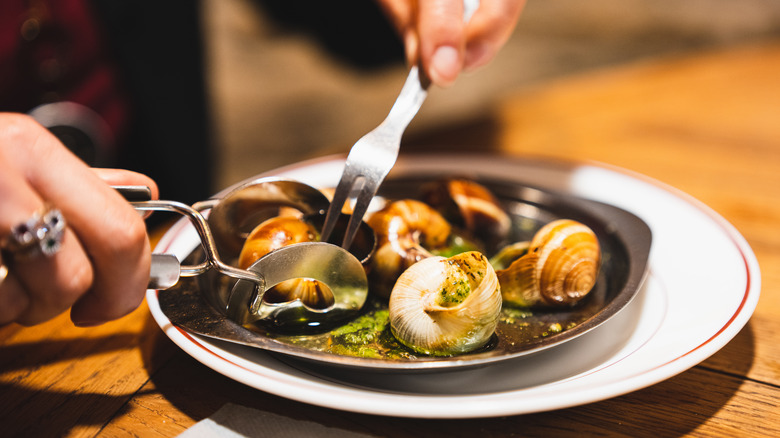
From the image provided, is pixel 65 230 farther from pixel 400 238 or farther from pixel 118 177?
pixel 400 238

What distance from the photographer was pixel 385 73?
2496 mm

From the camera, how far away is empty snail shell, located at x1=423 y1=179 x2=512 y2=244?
26.1 inches

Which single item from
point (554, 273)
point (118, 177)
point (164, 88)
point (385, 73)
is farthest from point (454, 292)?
point (385, 73)

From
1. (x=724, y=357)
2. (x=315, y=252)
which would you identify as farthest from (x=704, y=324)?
(x=315, y=252)

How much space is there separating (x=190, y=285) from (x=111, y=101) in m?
0.63

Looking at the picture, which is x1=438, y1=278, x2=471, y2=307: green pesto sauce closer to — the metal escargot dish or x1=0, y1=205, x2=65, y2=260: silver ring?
the metal escargot dish

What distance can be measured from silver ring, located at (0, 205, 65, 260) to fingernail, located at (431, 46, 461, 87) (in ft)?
1.40

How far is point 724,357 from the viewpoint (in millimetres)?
526

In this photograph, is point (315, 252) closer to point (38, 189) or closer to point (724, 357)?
point (38, 189)

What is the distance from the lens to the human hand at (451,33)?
655mm

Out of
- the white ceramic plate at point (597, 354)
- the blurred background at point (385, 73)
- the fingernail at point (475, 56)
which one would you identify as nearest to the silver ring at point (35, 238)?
the white ceramic plate at point (597, 354)

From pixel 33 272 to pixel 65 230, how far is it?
33 mm

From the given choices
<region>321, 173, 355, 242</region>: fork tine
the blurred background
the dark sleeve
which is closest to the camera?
<region>321, 173, 355, 242</region>: fork tine

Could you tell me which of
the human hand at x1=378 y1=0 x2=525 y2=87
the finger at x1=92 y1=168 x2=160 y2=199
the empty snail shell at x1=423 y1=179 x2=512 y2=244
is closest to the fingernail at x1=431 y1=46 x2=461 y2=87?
the human hand at x1=378 y1=0 x2=525 y2=87
